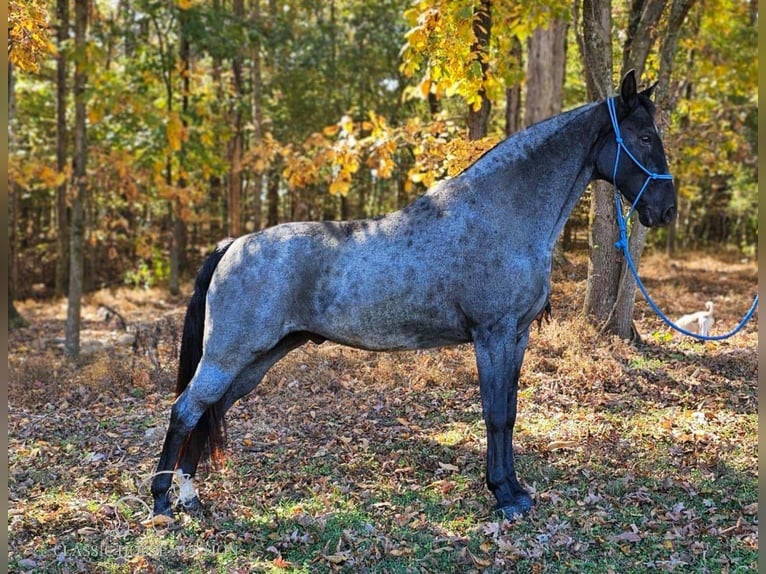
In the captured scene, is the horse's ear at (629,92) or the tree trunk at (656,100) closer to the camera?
the horse's ear at (629,92)

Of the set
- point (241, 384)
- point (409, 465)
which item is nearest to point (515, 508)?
point (409, 465)

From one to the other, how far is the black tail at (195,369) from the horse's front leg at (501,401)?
6.33ft

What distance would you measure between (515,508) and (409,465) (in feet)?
3.94

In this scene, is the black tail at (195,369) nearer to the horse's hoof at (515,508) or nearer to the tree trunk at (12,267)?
the horse's hoof at (515,508)

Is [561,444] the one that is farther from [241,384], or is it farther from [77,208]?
[77,208]

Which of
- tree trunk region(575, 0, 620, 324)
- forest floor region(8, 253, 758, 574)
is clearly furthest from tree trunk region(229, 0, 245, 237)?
tree trunk region(575, 0, 620, 324)

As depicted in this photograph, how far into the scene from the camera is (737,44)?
628 inches

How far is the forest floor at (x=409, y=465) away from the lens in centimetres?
439

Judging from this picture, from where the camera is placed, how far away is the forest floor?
439 cm

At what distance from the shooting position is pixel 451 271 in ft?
15.2

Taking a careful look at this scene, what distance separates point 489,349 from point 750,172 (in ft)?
66.0

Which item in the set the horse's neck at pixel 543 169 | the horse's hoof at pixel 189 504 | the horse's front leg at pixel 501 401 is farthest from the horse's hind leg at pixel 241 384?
the horse's neck at pixel 543 169

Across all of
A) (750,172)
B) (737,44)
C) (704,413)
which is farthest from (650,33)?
(750,172)

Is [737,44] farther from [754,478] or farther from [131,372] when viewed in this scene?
[131,372]
